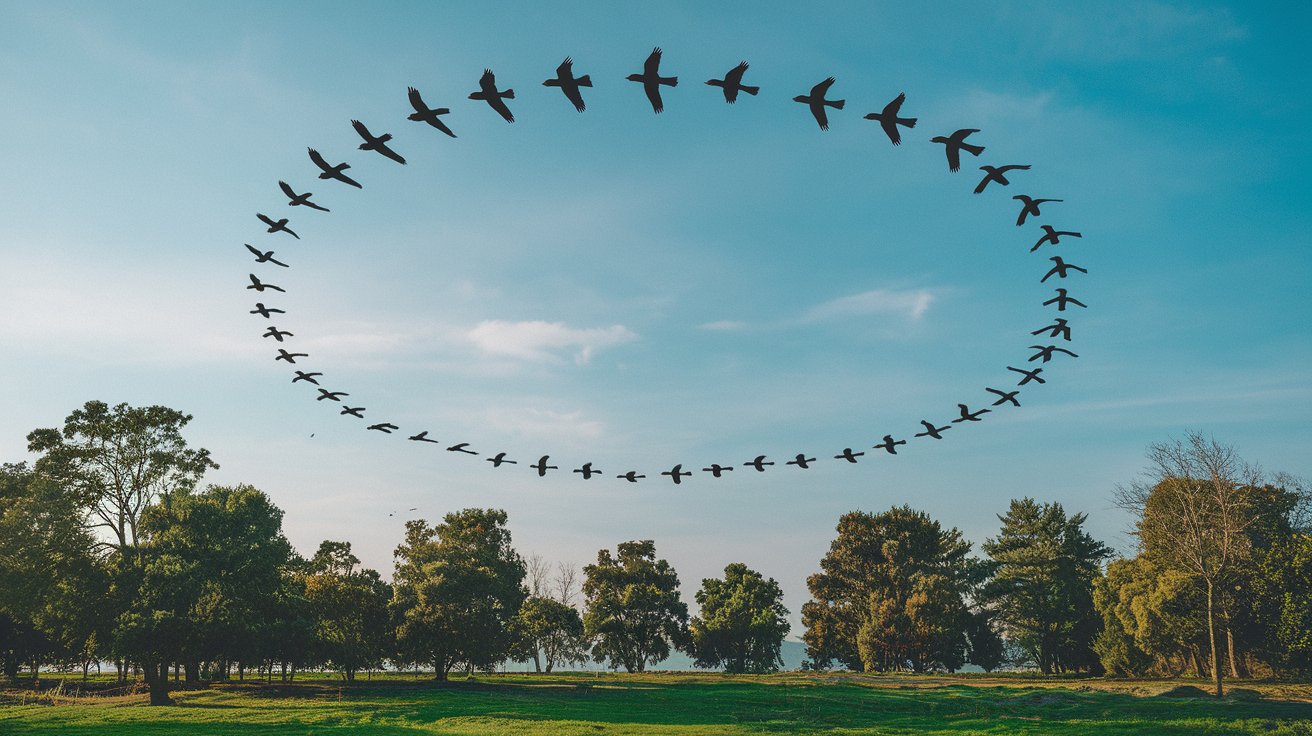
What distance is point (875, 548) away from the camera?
77625 mm

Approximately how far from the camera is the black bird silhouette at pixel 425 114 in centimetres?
513

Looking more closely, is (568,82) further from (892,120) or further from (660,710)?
(660,710)

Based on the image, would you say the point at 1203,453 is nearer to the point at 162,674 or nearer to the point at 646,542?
the point at 646,542

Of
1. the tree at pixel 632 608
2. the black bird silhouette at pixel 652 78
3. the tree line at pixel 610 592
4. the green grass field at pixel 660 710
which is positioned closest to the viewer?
the black bird silhouette at pixel 652 78

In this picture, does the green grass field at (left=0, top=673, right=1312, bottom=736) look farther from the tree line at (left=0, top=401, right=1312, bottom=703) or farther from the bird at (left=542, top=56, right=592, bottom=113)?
the bird at (left=542, top=56, right=592, bottom=113)

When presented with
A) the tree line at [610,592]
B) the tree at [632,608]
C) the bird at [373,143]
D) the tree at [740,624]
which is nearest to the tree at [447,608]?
the tree line at [610,592]

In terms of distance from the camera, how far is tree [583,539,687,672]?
73.6m

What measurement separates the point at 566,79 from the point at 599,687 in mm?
53913

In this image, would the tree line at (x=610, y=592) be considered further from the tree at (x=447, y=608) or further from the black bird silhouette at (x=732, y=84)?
the black bird silhouette at (x=732, y=84)

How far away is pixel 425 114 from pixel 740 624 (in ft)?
264

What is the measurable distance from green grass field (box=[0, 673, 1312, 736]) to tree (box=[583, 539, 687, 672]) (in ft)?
74.0

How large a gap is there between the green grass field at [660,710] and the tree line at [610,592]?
13.8 ft

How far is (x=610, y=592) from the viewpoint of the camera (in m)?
75.2

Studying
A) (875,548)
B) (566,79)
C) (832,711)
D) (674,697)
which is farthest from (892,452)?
(875,548)
